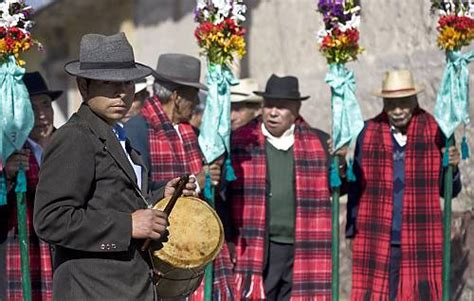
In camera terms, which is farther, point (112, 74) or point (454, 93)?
point (454, 93)

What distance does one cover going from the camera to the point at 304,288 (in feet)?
23.9

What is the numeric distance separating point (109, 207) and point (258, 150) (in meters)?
2.93

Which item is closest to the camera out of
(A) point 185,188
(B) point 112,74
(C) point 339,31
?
(B) point 112,74

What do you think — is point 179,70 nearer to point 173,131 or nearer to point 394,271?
point 173,131

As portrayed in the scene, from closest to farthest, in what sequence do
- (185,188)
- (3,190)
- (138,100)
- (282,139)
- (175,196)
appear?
1. (175,196)
2. (185,188)
3. (3,190)
4. (282,139)
5. (138,100)

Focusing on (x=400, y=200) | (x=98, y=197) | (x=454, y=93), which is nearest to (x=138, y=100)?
(x=400, y=200)

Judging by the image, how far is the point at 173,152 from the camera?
6.96m

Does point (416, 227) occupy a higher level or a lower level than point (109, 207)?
lower

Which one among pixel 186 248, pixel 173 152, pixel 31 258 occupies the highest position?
pixel 173 152

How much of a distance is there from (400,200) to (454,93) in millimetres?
774

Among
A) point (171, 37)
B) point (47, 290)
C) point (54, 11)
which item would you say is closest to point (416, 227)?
point (47, 290)

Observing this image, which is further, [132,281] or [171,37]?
[171,37]

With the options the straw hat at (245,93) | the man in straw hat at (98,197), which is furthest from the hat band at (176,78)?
the man in straw hat at (98,197)

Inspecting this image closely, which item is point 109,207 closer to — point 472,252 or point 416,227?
point 416,227
